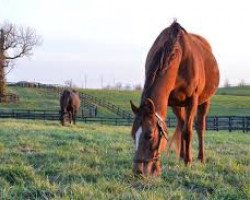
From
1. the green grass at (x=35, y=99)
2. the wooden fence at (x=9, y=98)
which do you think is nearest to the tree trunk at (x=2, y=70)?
the wooden fence at (x=9, y=98)

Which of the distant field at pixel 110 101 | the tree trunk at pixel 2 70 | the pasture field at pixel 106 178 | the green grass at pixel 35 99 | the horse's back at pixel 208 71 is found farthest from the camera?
the tree trunk at pixel 2 70

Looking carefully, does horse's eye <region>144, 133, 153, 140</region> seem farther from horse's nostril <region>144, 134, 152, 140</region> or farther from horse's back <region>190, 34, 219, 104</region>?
horse's back <region>190, 34, 219, 104</region>

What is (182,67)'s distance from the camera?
25.4 ft

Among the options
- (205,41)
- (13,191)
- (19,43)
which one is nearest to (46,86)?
(19,43)

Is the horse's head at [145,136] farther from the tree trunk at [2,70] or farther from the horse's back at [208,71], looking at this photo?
the tree trunk at [2,70]

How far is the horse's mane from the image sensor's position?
679 cm

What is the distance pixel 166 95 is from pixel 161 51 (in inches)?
27.9

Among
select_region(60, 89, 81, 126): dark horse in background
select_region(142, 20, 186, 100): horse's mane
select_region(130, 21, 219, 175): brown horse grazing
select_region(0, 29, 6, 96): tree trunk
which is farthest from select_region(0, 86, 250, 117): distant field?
select_region(142, 20, 186, 100): horse's mane

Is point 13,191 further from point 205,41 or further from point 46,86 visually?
point 46,86

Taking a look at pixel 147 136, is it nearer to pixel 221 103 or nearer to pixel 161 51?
pixel 161 51

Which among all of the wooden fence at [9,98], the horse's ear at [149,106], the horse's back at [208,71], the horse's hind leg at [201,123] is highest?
the horse's back at [208,71]

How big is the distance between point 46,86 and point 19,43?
13.1 metres

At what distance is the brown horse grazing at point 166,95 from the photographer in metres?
6.11

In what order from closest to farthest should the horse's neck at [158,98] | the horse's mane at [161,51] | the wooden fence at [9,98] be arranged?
1. the horse's neck at [158,98]
2. the horse's mane at [161,51]
3. the wooden fence at [9,98]
